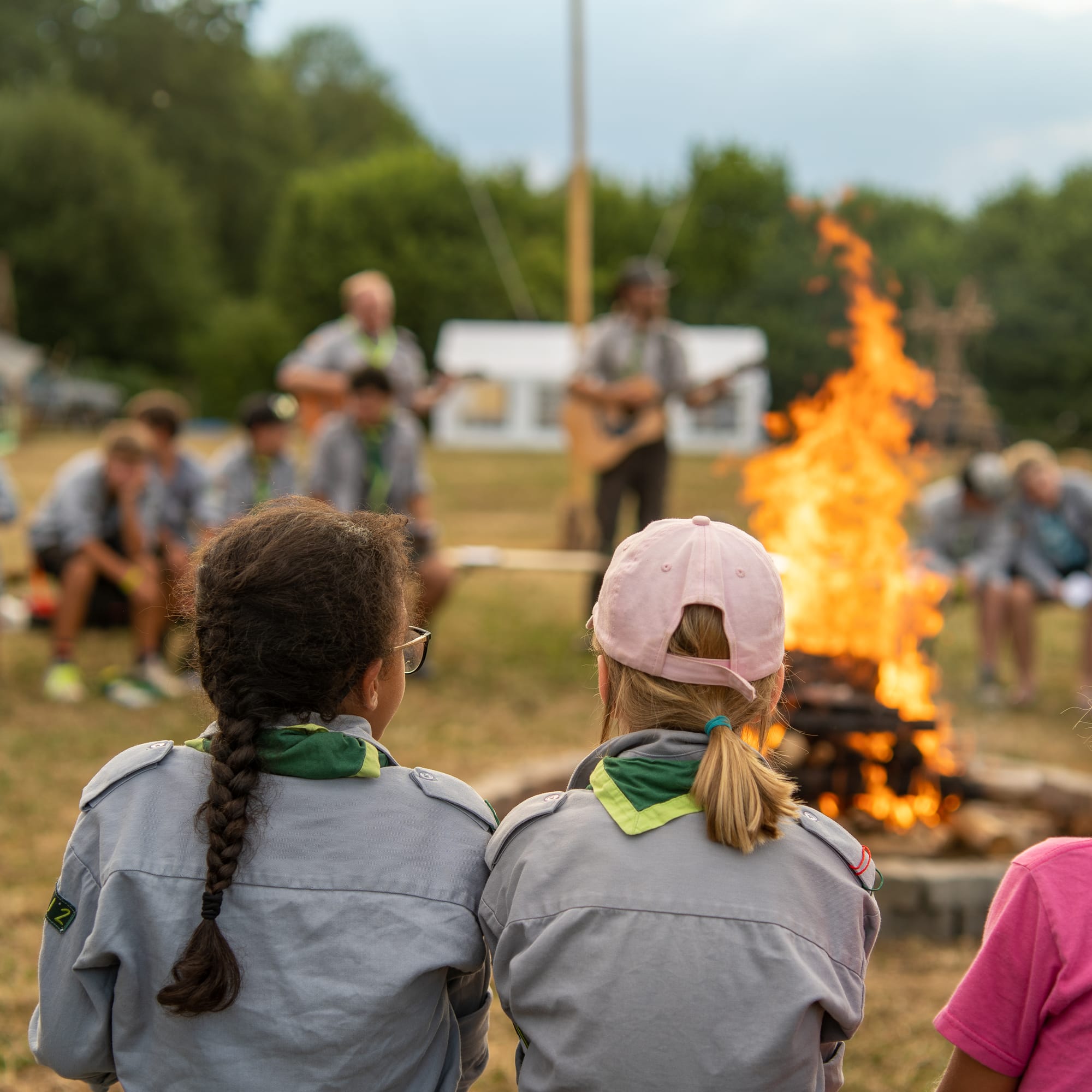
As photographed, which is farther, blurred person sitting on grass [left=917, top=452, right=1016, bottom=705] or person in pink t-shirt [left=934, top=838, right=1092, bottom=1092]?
blurred person sitting on grass [left=917, top=452, right=1016, bottom=705]

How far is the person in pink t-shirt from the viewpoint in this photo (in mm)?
1421

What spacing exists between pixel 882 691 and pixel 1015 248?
33415 millimetres

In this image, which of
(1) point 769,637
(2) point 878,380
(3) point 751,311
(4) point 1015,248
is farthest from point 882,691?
(4) point 1015,248

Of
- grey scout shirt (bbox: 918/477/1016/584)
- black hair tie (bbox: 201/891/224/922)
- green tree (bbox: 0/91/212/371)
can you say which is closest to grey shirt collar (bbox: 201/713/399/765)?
black hair tie (bbox: 201/891/224/922)

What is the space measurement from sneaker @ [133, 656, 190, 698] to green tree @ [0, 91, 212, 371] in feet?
104

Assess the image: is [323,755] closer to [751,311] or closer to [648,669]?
[648,669]

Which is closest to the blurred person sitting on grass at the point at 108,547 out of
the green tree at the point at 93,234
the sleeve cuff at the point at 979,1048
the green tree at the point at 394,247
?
the sleeve cuff at the point at 979,1048

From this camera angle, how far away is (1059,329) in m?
31.0

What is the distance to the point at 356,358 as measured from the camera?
299 inches

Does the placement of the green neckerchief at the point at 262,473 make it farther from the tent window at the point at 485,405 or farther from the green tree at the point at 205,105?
the tent window at the point at 485,405

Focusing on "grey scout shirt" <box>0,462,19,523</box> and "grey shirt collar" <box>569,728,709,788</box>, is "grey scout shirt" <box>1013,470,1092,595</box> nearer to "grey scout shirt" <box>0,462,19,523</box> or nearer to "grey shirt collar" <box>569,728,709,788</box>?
"grey scout shirt" <box>0,462,19,523</box>

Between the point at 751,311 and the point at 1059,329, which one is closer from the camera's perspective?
the point at 1059,329

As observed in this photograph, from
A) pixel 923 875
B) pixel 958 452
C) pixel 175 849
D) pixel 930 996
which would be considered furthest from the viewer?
pixel 958 452

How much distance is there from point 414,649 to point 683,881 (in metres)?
0.50
